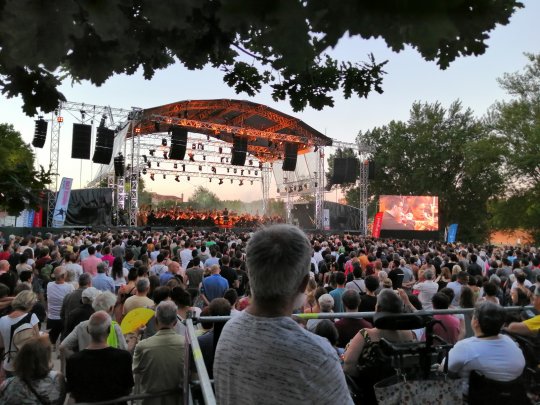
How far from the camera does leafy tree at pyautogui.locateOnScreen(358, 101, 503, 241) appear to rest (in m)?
46.0

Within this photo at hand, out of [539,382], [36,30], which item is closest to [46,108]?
[36,30]

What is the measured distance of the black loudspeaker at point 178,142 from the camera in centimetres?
2281

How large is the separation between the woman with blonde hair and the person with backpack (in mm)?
1083

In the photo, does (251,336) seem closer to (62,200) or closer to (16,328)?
(16,328)

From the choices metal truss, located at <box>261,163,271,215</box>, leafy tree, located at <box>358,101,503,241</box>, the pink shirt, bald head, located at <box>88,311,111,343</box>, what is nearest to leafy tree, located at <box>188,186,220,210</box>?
leafy tree, located at <box>358,101,503,241</box>

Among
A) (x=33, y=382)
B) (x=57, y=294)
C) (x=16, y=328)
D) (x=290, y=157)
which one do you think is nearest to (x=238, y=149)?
(x=290, y=157)

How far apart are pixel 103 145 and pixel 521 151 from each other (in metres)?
28.9

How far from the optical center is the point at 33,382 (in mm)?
3066

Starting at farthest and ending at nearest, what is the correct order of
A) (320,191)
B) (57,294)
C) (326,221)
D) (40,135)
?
(326,221), (320,191), (40,135), (57,294)

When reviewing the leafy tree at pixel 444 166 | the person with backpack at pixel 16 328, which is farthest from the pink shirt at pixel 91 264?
the leafy tree at pixel 444 166

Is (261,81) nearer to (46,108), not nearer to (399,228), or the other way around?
(46,108)

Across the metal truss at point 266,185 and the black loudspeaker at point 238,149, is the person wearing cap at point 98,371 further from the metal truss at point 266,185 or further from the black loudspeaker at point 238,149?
the metal truss at point 266,185

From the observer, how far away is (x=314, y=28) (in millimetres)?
864

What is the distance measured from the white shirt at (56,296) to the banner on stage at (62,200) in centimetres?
1296
